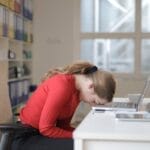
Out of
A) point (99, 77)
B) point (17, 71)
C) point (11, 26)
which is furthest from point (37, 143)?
point (17, 71)

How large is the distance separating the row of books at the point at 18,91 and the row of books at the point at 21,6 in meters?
0.93

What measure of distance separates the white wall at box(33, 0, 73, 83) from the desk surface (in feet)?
12.0

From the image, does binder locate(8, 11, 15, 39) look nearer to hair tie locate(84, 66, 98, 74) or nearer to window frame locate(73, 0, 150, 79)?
window frame locate(73, 0, 150, 79)

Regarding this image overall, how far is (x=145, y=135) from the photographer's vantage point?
1401mm

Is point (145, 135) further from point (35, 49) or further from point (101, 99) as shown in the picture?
point (35, 49)

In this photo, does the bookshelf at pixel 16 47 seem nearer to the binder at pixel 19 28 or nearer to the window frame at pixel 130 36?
the binder at pixel 19 28

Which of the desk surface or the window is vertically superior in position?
the window

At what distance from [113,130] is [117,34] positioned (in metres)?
4.02

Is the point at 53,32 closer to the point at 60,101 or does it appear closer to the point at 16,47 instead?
Result: the point at 16,47

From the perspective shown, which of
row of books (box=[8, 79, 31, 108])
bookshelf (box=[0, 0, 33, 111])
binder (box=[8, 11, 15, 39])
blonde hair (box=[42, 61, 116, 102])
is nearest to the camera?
blonde hair (box=[42, 61, 116, 102])

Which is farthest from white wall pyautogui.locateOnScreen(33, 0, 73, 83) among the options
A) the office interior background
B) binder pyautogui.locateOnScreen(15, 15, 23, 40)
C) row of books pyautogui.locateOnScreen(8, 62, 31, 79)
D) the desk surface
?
the desk surface

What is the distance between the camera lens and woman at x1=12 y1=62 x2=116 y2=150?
1.87 metres

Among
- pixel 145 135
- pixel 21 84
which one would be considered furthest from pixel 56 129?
pixel 21 84

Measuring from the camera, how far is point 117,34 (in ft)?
17.7
